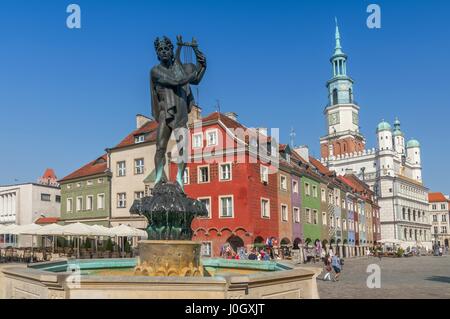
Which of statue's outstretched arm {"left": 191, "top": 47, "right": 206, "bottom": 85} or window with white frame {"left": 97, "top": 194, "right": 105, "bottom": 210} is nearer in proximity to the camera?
statue's outstretched arm {"left": 191, "top": 47, "right": 206, "bottom": 85}

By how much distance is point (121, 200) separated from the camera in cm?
4288

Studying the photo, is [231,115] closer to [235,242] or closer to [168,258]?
[235,242]

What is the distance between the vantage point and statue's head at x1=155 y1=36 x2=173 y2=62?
414 inches

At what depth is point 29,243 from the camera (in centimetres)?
5353

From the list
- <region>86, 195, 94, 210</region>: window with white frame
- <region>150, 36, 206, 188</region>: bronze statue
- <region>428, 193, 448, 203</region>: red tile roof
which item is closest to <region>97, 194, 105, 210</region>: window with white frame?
<region>86, 195, 94, 210</region>: window with white frame

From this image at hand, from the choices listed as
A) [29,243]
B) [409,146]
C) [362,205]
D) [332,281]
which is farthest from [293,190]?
[409,146]

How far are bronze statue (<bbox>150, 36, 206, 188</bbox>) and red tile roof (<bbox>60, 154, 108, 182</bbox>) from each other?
35.4 m

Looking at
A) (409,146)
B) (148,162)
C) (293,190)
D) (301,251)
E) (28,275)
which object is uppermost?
(409,146)

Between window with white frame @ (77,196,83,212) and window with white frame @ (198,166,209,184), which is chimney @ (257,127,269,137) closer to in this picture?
window with white frame @ (198,166,209,184)

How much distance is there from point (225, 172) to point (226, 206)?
252cm

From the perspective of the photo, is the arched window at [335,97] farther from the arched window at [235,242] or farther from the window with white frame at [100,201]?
the arched window at [235,242]

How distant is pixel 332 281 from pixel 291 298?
13662 millimetres

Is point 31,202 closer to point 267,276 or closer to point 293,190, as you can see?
point 293,190
